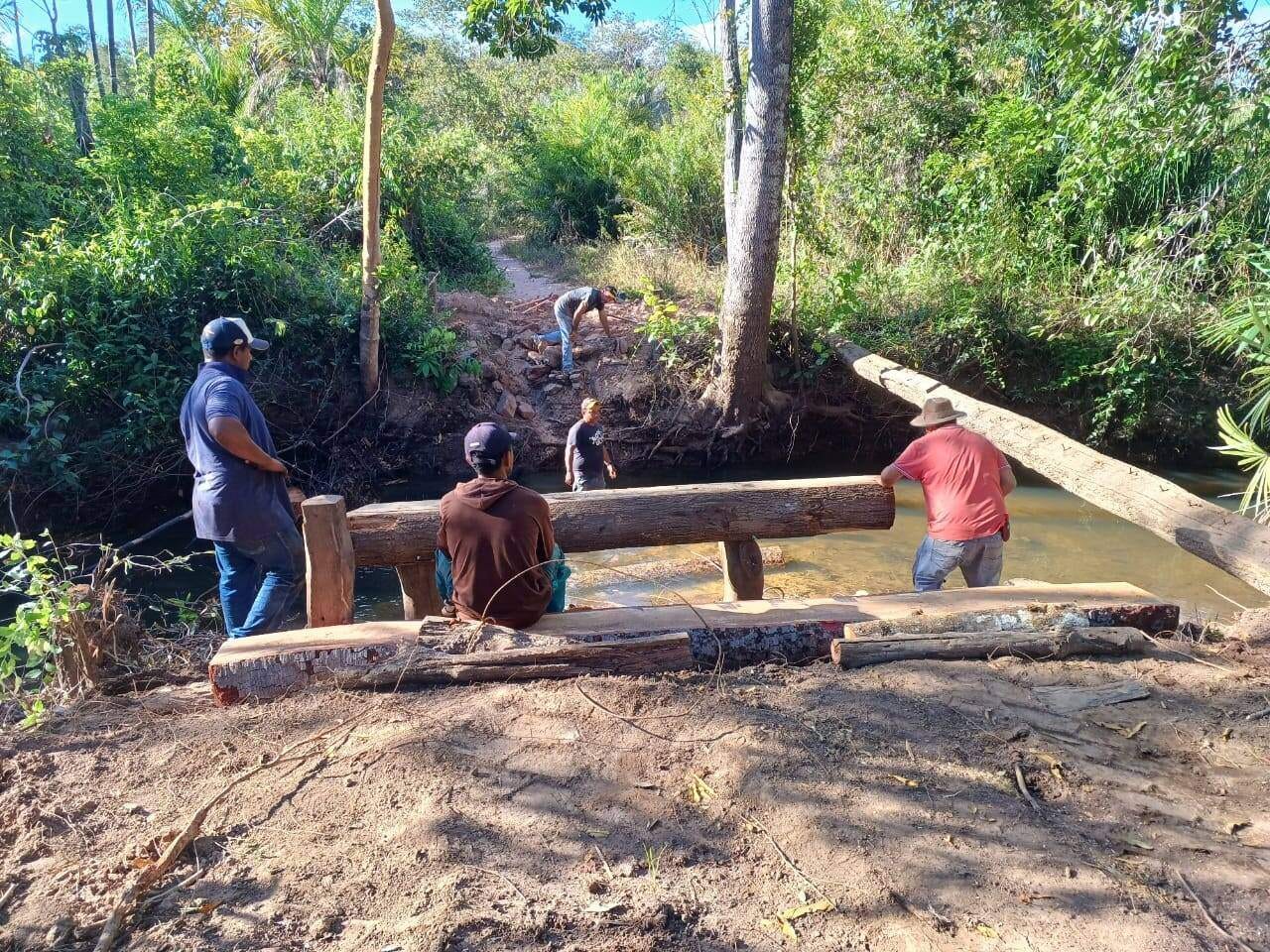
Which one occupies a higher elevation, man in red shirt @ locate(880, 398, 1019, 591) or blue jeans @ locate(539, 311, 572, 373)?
blue jeans @ locate(539, 311, 572, 373)

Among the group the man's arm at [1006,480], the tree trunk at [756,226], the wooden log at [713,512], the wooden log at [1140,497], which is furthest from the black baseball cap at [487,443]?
the tree trunk at [756,226]

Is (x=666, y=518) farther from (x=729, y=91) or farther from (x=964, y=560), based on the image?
(x=729, y=91)

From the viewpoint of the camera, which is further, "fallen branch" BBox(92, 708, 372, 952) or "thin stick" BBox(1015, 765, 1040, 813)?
"thin stick" BBox(1015, 765, 1040, 813)

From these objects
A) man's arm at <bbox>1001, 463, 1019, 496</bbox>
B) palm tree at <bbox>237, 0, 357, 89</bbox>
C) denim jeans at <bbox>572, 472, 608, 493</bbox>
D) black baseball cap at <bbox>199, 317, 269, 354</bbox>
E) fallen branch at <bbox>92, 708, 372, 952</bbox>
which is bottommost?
denim jeans at <bbox>572, 472, 608, 493</bbox>

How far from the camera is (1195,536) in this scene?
180 inches

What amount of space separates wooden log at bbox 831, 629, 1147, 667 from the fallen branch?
2.20 m

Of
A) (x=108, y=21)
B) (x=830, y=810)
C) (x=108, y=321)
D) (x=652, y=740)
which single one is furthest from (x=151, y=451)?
(x=108, y=21)

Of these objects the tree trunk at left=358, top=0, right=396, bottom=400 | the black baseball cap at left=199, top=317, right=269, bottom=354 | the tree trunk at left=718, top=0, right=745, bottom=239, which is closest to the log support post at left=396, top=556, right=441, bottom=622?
the black baseball cap at left=199, top=317, right=269, bottom=354

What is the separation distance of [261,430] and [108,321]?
523cm

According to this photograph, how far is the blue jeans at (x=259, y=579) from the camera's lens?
4.58 metres

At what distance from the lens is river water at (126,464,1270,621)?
7.57 m

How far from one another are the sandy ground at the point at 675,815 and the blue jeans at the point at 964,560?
1577 mm

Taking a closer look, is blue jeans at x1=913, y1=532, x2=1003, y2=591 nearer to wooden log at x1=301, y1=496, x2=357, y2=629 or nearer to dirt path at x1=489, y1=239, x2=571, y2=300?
wooden log at x1=301, y1=496, x2=357, y2=629

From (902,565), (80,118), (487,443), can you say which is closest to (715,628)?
(487,443)
